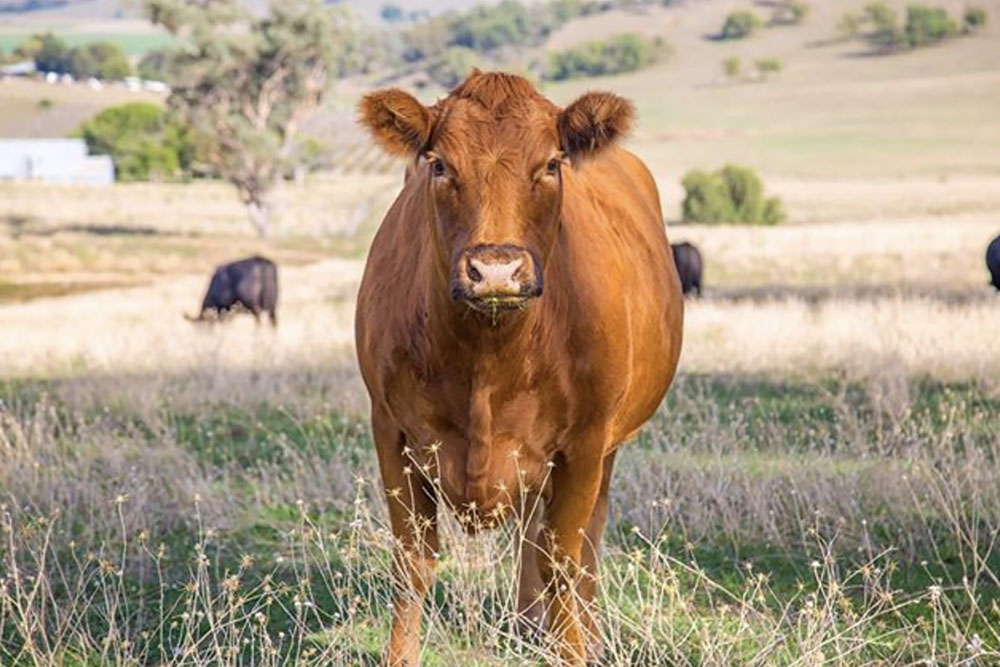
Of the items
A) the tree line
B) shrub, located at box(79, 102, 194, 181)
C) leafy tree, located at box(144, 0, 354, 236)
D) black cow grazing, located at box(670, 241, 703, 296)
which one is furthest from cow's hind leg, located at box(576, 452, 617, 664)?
the tree line

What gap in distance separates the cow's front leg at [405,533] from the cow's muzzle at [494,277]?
3.94ft

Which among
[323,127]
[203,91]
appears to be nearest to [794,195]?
[203,91]

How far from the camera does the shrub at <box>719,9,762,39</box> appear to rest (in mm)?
172125

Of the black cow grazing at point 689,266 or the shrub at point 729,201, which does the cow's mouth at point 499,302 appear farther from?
the shrub at point 729,201

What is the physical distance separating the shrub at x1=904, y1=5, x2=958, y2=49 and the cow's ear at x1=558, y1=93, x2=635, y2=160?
15658 cm

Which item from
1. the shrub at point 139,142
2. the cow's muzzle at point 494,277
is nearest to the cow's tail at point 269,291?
the cow's muzzle at point 494,277

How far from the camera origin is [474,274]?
5.57 meters

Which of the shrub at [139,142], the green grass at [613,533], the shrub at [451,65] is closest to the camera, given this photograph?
the green grass at [613,533]

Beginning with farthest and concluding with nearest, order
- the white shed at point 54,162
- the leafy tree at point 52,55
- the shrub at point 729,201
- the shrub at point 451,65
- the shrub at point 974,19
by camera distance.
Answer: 1. the leafy tree at point 52,55
2. the shrub at point 974,19
3. the shrub at point 451,65
4. the white shed at point 54,162
5. the shrub at point 729,201

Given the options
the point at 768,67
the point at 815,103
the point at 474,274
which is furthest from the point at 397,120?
the point at 768,67

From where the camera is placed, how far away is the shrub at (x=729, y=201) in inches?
2453

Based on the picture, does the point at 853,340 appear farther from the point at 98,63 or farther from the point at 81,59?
the point at 81,59

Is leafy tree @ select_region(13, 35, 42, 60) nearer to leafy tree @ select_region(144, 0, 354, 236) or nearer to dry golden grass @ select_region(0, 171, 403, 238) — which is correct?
dry golden grass @ select_region(0, 171, 403, 238)

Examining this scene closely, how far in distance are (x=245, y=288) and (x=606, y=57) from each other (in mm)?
136855
